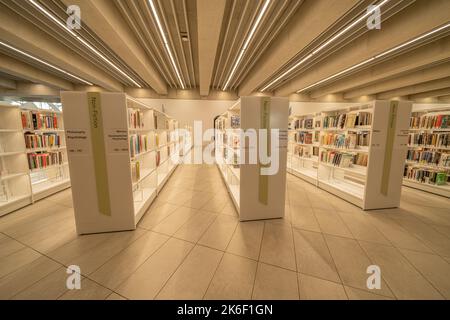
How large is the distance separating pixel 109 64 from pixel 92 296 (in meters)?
7.87

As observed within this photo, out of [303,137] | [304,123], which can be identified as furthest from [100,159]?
[304,123]

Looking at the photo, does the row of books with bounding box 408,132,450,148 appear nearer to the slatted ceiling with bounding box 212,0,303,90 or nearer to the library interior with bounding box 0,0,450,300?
the library interior with bounding box 0,0,450,300

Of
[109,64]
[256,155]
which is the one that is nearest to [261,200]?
[256,155]

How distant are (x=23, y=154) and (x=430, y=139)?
32.3ft

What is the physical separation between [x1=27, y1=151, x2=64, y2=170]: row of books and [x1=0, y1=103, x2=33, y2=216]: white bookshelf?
27cm

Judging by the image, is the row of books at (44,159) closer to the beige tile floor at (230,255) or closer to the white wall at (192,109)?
the beige tile floor at (230,255)

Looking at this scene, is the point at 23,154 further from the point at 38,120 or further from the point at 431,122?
the point at 431,122

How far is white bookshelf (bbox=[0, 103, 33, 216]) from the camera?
317 centimetres

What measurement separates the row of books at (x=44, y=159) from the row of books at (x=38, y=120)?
0.62 metres

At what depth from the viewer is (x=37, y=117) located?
3.71m

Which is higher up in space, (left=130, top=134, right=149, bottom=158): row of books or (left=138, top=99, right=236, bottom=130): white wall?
(left=138, top=99, right=236, bottom=130): white wall

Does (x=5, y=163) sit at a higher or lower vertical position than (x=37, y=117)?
lower

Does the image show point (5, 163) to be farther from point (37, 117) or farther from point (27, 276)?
point (27, 276)

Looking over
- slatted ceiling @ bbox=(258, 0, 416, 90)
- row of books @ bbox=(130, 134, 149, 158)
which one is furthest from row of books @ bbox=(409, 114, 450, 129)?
row of books @ bbox=(130, 134, 149, 158)
